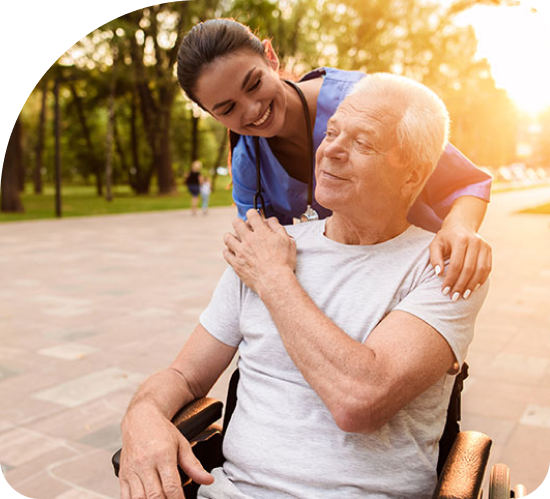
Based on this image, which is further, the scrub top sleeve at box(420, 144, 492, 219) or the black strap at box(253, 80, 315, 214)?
the black strap at box(253, 80, 315, 214)

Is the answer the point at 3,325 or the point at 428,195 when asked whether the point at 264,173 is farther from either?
the point at 3,325

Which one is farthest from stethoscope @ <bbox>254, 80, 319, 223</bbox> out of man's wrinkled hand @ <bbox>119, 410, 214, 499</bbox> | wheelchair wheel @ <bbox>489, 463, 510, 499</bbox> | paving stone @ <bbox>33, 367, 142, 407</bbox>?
paving stone @ <bbox>33, 367, 142, 407</bbox>

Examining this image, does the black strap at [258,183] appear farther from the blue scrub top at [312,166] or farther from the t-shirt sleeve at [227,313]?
the t-shirt sleeve at [227,313]

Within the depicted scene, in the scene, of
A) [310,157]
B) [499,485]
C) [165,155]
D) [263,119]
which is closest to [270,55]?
[263,119]

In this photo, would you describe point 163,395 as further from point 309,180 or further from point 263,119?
point 263,119

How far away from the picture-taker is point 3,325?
568 cm

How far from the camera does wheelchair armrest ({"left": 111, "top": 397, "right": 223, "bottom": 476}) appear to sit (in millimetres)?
1810

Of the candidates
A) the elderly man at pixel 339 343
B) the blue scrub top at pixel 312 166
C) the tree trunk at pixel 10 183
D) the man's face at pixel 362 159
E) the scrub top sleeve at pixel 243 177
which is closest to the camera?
the elderly man at pixel 339 343

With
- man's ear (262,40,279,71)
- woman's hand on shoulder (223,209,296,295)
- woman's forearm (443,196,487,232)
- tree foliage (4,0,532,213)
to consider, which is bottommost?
woman's hand on shoulder (223,209,296,295)

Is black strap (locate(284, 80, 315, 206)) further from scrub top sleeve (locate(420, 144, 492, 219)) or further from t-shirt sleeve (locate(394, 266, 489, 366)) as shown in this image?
t-shirt sleeve (locate(394, 266, 489, 366))

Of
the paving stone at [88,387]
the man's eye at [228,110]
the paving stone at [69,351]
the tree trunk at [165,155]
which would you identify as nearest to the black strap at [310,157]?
the man's eye at [228,110]

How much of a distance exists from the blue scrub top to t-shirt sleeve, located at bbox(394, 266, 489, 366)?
41 cm

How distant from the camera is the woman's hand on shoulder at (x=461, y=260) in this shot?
1657 millimetres

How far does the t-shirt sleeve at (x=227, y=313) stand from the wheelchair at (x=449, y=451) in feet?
0.46
